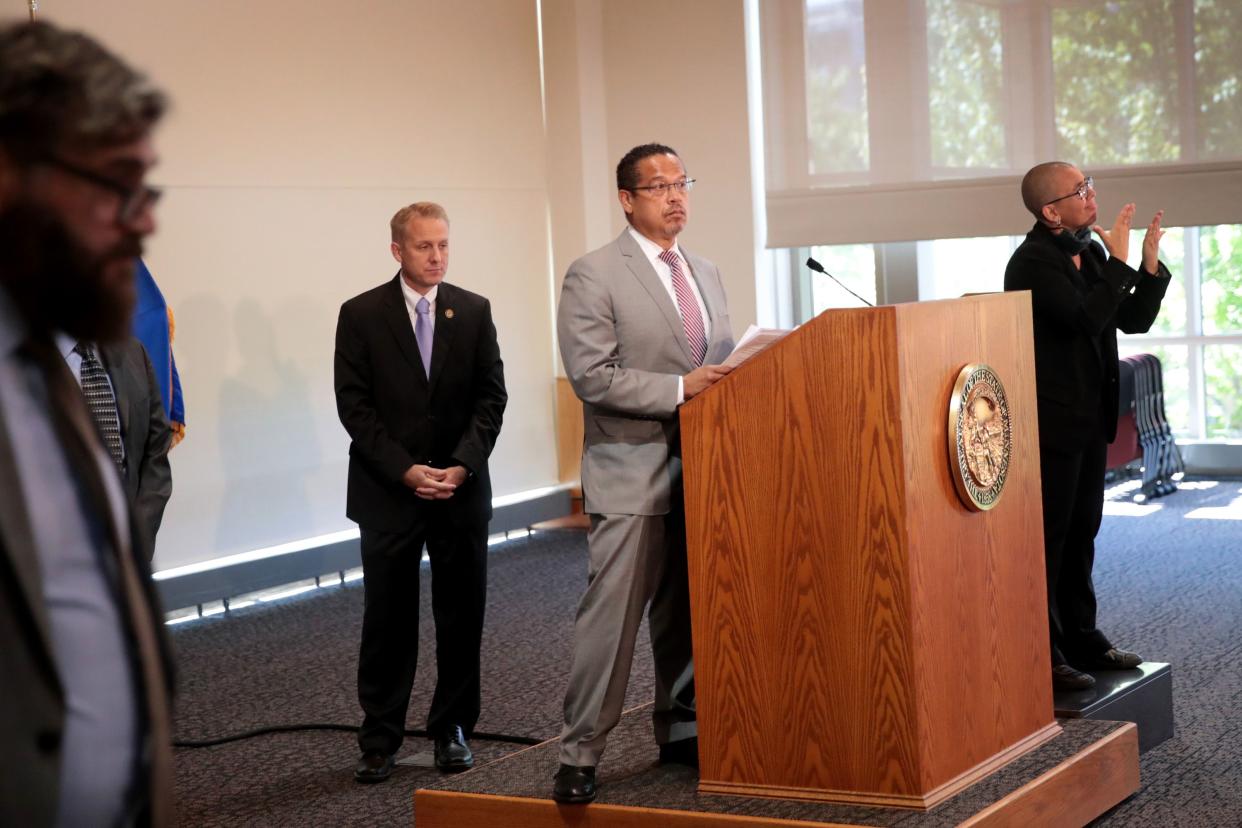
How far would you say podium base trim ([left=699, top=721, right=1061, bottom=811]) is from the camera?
3.00 metres

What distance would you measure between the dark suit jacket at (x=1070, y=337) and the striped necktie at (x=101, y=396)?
7.92 ft

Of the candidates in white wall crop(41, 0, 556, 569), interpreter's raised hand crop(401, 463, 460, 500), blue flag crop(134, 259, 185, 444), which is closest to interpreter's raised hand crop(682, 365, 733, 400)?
interpreter's raised hand crop(401, 463, 460, 500)

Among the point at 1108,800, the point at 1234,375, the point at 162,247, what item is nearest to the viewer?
the point at 1108,800

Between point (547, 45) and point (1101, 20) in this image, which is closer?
point (1101, 20)

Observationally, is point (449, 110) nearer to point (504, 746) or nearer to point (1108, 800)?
point (504, 746)

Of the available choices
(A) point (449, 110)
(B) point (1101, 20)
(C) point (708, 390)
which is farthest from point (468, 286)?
(C) point (708, 390)

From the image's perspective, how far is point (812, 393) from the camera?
10.1 feet

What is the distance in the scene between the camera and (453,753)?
4.12 m

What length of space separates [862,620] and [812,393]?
48cm

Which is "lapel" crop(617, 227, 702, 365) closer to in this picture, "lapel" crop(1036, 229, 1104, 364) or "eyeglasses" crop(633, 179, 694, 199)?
"eyeglasses" crop(633, 179, 694, 199)

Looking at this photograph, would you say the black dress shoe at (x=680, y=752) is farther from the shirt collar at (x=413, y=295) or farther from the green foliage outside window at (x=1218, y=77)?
the green foliage outside window at (x=1218, y=77)

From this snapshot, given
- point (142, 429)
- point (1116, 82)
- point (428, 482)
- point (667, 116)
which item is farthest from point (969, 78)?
point (142, 429)

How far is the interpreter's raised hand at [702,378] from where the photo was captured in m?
3.19

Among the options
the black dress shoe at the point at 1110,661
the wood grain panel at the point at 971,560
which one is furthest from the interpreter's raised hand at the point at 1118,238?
the black dress shoe at the point at 1110,661
